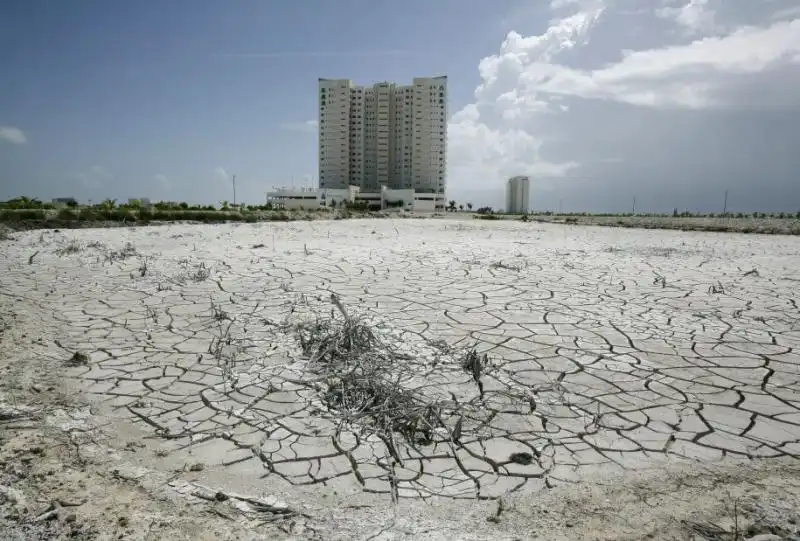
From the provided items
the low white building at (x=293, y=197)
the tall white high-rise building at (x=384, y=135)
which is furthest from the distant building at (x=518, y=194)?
the low white building at (x=293, y=197)

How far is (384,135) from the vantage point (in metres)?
67.9

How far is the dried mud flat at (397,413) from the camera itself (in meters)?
1.90

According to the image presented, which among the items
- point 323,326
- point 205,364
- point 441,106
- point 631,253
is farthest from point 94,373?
point 441,106

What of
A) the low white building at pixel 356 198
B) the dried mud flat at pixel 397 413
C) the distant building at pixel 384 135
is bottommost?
the dried mud flat at pixel 397 413

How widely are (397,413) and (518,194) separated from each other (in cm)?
7201

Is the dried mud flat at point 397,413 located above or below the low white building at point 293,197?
below

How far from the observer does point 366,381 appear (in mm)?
2977

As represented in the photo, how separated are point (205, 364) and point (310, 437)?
1.36m

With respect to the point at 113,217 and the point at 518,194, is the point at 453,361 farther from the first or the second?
the point at 518,194

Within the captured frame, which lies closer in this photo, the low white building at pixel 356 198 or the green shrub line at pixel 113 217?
the green shrub line at pixel 113 217

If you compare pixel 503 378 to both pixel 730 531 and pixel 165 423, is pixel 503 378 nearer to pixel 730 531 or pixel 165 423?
pixel 730 531

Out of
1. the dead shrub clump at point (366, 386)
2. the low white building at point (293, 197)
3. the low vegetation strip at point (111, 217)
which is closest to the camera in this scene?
the dead shrub clump at point (366, 386)

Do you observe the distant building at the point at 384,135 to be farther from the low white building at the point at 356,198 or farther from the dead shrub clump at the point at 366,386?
the dead shrub clump at the point at 366,386

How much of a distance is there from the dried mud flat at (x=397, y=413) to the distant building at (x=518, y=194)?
2661 inches
